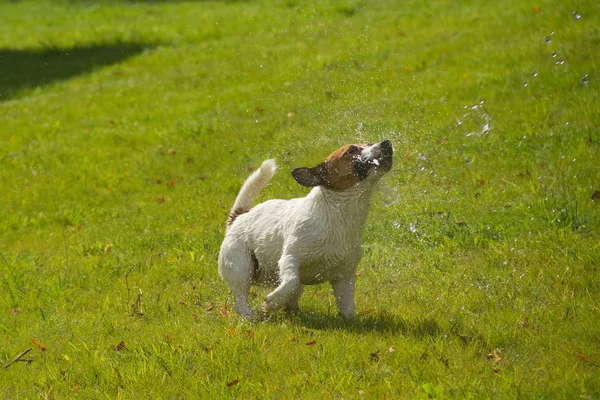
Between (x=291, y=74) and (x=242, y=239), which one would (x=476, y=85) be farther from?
(x=242, y=239)

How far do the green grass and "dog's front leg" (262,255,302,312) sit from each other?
0.22m

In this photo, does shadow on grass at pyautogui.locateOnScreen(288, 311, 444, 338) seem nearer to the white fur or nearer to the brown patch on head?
the brown patch on head

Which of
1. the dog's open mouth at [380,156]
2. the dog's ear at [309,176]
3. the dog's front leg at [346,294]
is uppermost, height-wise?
the dog's open mouth at [380,156]

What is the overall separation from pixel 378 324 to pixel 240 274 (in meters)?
A: 1.06

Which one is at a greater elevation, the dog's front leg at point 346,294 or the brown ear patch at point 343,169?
the brown ear patch at point 343,169

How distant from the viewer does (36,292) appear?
23.6 ft

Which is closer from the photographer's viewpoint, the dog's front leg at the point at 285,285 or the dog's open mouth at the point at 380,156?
the dog's open mouth at the point at 380,156

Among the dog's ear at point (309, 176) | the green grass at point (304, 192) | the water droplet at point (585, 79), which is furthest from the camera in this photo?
the water droplet at point (585, 79)

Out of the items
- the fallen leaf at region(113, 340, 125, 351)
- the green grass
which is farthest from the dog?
the fallen leaf at region(113, 340, 125, 351)

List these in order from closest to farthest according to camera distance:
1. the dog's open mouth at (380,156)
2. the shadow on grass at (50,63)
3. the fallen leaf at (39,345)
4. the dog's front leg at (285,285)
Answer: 1. the dog's open mouth at (380,156)
2. the dog's front leg at (285,285)
3. the fallen leaf at (39,345)
4. the shadow on grass at (50,63)

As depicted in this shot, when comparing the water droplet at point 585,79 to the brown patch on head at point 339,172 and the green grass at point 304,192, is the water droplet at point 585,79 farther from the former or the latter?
the brown patch on head at point 339,172

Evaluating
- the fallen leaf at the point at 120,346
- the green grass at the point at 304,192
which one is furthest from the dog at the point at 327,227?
the fallen leaf at the point at 120,346

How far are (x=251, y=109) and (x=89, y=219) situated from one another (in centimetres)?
332

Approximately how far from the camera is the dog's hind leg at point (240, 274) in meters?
5.90
